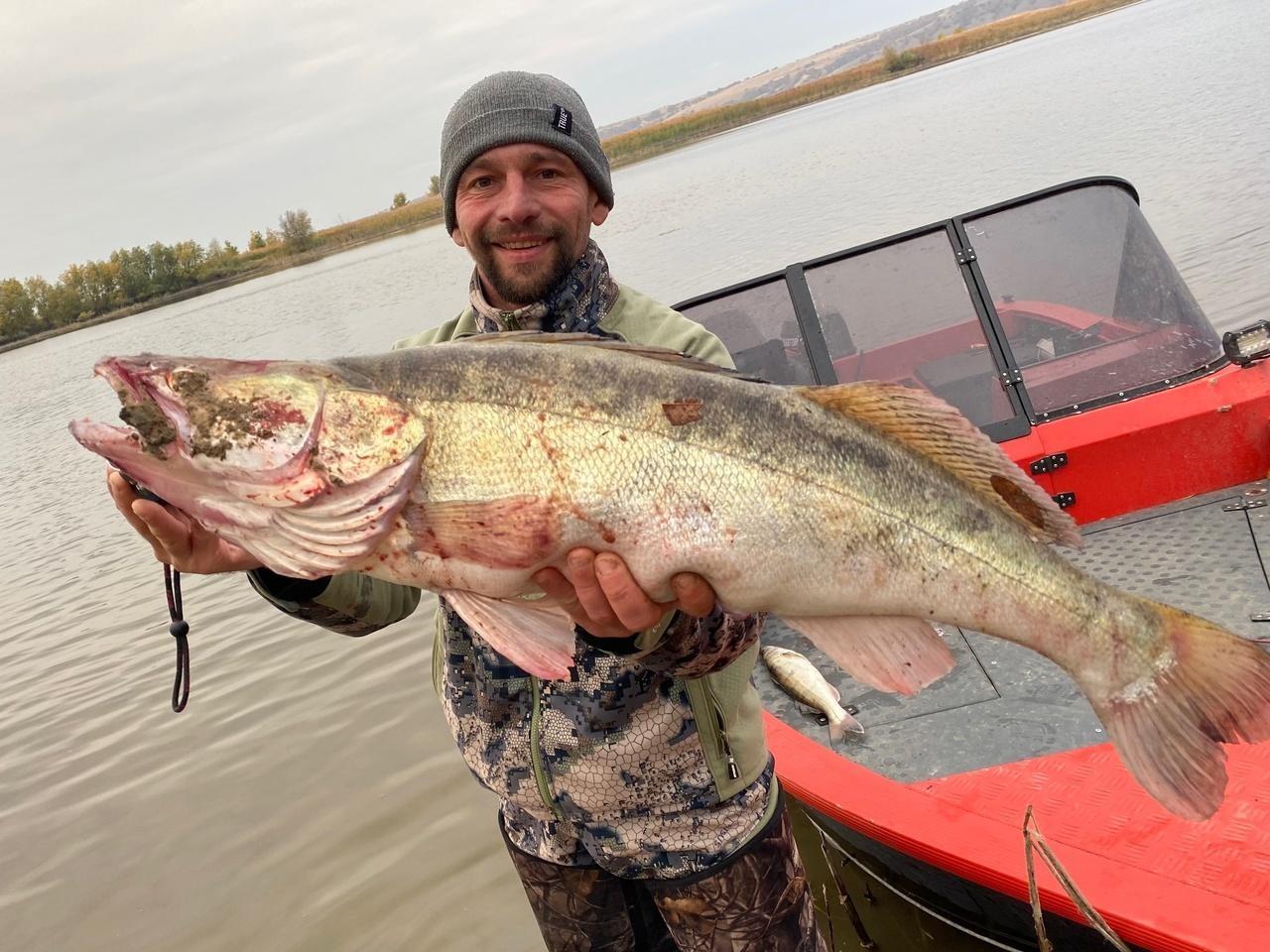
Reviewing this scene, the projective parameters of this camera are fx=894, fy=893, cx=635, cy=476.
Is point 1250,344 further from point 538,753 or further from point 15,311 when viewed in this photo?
point 15,311

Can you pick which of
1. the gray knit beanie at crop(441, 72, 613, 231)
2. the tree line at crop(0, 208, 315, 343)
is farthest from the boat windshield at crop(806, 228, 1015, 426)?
the tree line at crop(0, 208, 315, 343)

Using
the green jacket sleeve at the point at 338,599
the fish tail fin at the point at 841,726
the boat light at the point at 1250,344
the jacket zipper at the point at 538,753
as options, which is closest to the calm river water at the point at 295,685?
the fish tail fin at the point at 841,726

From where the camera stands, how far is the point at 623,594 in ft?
6.94

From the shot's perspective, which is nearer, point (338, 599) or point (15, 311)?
point (338, 599)

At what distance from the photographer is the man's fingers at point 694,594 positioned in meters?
2.12

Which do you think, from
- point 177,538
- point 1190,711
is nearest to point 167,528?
point 177,538

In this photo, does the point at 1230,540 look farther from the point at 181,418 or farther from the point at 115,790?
the point at 115,790

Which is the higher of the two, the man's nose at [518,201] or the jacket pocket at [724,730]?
the man's nose at [518,201]

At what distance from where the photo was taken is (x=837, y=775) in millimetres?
3520

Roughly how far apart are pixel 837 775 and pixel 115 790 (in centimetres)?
617

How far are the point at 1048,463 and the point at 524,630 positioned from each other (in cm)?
360

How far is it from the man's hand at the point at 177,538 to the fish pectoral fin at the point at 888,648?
1.42m

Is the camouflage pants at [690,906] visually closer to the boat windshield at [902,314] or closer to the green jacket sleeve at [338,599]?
the green jacket sleeve at [338,599]

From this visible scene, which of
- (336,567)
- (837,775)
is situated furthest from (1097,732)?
(336,567)
